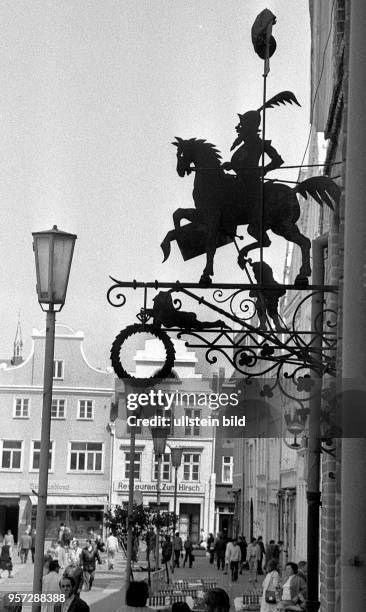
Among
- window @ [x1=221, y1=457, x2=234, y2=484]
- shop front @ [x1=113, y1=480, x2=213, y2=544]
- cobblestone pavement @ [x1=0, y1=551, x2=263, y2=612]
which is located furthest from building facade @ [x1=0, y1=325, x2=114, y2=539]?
cobblestone pavement @ [x1=0, y1=551, x2=263, y2=612]

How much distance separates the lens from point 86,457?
63750 millimetres

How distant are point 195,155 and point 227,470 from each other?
64.2 m

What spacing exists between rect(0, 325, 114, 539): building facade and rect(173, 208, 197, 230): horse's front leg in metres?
56.7

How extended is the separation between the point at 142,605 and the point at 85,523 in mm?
55307

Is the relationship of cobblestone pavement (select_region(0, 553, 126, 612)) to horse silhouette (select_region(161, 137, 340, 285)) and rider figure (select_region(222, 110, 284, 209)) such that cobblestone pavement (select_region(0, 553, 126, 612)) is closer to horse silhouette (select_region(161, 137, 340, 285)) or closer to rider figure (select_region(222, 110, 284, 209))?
horse silhouette (select_region(161, 137, 340, 285))

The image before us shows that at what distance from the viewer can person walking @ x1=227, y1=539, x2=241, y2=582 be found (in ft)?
113

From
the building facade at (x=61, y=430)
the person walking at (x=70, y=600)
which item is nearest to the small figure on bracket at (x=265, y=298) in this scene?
the person walking at (x=70, y=600)

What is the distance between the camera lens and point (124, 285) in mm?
6668

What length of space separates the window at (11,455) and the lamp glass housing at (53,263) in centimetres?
5514

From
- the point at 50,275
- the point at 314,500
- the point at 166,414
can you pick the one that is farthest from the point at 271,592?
the point at 166,414

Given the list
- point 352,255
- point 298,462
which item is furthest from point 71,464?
point 352,255

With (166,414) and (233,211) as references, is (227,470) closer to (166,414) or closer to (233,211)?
(166,414)

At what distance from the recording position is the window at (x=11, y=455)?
63438 mm

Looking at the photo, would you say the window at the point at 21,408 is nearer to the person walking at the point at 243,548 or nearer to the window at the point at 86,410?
the window at the point at 86,410
